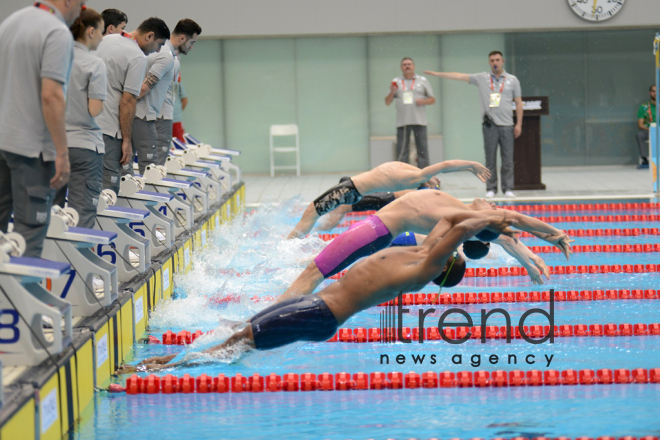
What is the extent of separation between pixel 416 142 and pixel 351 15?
2.93m

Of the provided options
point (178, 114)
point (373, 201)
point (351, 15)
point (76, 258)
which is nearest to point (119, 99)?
point (76, 258)

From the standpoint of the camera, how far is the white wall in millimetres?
12453

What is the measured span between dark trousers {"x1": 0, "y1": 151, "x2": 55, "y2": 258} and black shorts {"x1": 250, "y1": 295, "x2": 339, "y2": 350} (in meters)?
0.96

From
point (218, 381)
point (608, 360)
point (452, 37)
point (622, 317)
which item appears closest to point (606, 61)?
point (452, 37)

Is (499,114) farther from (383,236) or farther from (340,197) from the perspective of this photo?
(383,236)

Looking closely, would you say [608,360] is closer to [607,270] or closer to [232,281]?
[607,270]

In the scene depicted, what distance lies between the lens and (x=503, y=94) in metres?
9.54

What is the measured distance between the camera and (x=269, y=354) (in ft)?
12.6

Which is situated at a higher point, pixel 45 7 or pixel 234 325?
pixel 45 7

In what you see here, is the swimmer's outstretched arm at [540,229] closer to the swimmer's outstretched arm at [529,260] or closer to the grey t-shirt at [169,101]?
the swimmer's outstretched arm at [529,260]

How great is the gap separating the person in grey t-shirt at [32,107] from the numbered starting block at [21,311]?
0.32m

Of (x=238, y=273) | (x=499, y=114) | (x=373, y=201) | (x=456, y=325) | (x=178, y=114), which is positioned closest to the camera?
(x=456, y=325)

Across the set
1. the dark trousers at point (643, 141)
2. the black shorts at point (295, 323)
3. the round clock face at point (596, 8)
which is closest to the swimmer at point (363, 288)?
the black shorts at point (295, 323)

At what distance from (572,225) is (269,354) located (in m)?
4.94
